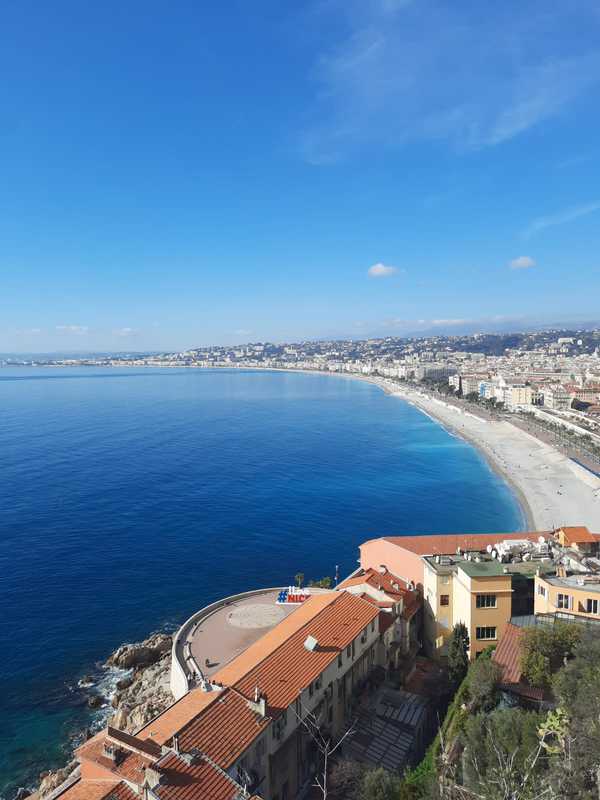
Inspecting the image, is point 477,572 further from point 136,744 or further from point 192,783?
point 136,744

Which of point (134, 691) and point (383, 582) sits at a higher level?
point (383, 582)

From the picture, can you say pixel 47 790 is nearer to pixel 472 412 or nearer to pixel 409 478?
pixel 409 478

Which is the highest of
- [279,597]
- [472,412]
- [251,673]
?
[251,673]

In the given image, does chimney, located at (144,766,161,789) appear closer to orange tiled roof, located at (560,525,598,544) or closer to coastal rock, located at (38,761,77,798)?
coastal rock, located at (38,761,77,798)

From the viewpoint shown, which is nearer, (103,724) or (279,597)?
(103,724)

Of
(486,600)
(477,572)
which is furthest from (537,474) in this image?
(486,600)

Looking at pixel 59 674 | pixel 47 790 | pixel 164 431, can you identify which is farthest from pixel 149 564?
pixel 164 431

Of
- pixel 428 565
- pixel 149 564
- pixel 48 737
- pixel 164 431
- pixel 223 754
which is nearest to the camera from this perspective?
pixel 223 754
